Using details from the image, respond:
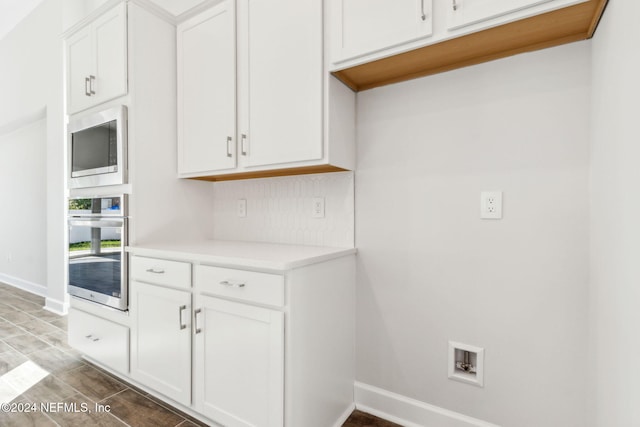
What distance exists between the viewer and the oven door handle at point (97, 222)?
1.95m

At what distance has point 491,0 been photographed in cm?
116

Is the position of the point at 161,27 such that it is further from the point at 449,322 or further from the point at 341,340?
the point at 449,322

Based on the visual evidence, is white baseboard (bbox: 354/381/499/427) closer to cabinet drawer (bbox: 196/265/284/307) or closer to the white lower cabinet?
the white lower cabinet

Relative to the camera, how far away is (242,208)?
2.29 m

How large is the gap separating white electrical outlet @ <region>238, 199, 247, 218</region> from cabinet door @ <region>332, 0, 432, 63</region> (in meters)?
1.17

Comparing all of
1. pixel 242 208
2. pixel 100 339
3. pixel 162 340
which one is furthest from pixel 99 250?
pixel 242 208

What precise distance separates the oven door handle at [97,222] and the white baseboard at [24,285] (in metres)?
2.77

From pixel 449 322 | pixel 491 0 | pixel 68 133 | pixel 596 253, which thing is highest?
pixel 491 0

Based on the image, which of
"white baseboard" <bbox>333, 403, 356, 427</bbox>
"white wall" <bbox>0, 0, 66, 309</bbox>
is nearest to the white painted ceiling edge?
"white wall" <bbox>0, 0, 66, 309</bbox>

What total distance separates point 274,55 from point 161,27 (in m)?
0.96

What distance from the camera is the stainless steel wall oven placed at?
196cm

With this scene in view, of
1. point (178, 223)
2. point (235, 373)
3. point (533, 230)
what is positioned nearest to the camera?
point (533, 230)

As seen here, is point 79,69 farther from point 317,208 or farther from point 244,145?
point 317,208

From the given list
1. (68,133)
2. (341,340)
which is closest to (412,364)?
(341,340)
